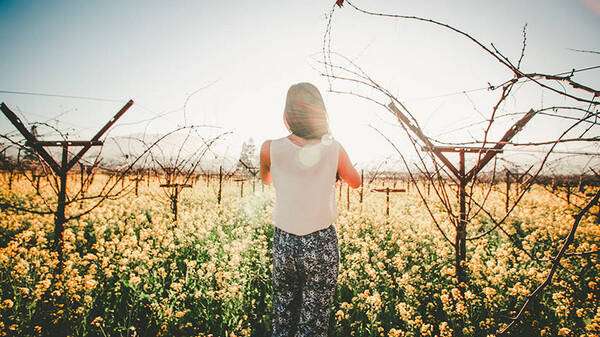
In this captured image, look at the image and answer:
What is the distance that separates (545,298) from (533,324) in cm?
97

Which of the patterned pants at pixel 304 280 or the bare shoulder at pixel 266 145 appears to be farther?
the bare shoulder at pixel 266 145

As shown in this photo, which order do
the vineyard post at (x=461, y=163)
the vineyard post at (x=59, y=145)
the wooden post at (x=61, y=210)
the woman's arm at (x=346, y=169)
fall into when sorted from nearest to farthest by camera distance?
1. the vineyard post at (x=461, y=163)
2. the woman's arm at (x=346, y=169)
3. the vineyard post at (x=59, y=145)
4. the wooden post at (x=61, y=210)

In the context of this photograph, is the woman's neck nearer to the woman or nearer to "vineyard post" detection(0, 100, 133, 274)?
the woman

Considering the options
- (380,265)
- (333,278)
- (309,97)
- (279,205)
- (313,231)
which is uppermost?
(309,97)

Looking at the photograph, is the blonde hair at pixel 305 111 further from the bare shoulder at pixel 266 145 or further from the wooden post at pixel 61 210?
the wooden post at pixel 61 210

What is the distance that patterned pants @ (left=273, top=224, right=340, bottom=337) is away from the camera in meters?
1.91

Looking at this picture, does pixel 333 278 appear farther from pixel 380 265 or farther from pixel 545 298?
pixel 545 298

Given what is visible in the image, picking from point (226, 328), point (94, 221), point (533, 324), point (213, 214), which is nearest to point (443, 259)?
point (533, 324)

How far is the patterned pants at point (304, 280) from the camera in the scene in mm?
1910

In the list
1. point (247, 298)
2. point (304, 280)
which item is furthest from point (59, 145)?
point (304, 280)

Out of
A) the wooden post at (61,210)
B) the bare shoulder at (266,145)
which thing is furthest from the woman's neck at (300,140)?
the wooden post at (61,210)

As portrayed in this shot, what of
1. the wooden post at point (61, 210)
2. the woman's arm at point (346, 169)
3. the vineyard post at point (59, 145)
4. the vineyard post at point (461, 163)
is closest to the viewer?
the vineyard post at point (461, 163)

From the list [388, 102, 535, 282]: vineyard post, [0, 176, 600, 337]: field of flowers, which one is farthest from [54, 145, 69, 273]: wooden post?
[388, 102, 535, 282]: vineyard post

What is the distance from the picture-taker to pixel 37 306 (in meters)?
3.77
